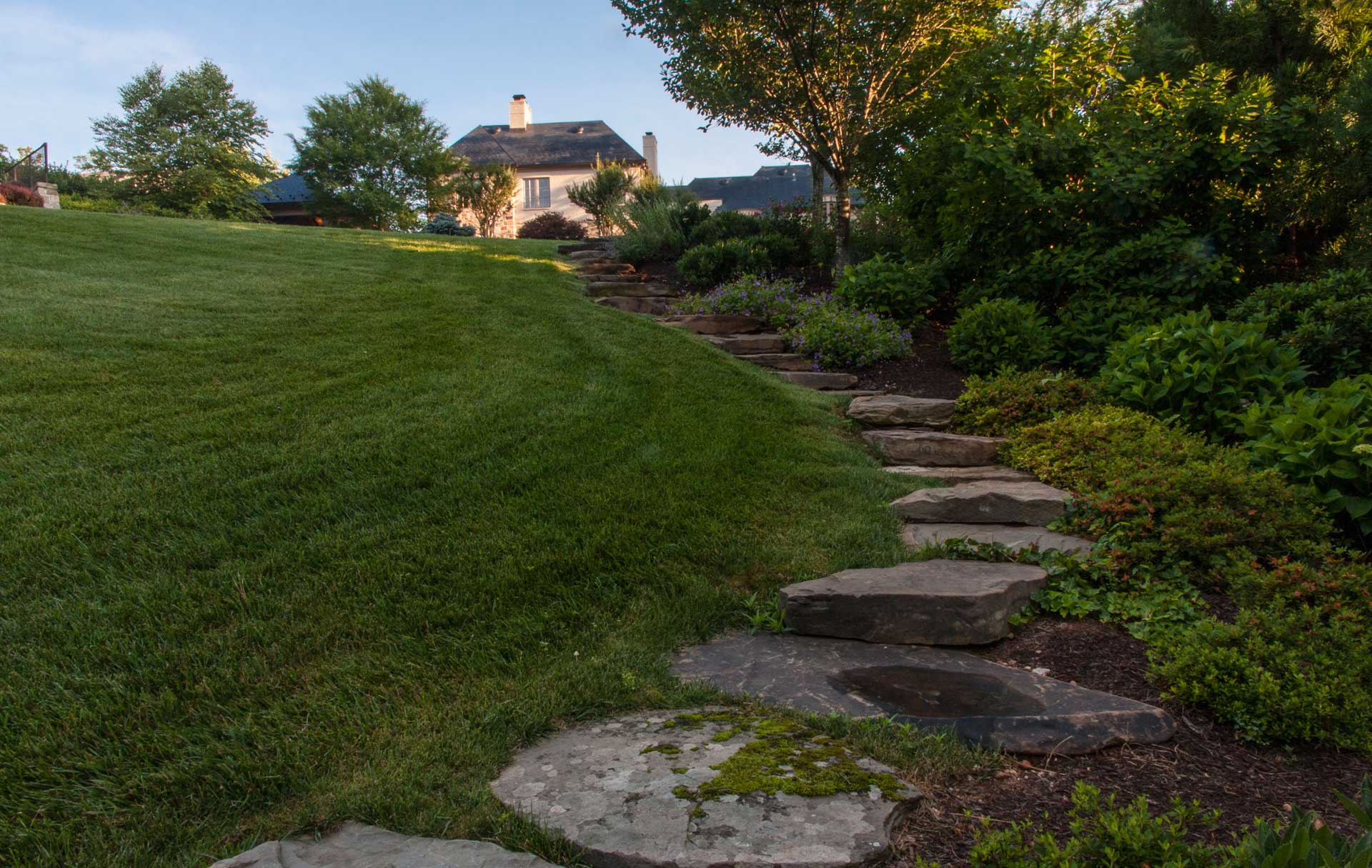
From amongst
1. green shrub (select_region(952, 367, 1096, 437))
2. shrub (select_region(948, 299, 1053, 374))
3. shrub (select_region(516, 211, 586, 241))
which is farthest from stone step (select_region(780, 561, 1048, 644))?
shrub (select_region(516, 211, 586, 241))

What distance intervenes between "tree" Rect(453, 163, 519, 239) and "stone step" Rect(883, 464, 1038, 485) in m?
30.3

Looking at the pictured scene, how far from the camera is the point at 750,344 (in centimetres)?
761

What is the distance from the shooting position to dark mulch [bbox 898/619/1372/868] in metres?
1.91

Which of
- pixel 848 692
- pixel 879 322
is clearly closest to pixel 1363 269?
pixel 879 322

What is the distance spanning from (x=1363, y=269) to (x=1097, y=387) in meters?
1.93

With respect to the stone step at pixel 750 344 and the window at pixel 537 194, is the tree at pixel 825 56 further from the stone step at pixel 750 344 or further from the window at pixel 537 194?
the window at pixel 537 194

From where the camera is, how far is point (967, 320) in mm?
6559

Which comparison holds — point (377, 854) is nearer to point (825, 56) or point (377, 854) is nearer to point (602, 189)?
point (825, 56)

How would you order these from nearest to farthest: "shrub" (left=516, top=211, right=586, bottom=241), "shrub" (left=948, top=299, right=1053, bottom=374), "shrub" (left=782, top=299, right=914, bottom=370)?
"shrub" (left=948, top=299, right=1053, bottom=374), "shrub" (left=782, top=299, right=914, bottom=370), "shrub" (left=516, top=211, right=586, bottom=241)

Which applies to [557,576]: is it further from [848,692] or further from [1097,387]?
[1097,387]

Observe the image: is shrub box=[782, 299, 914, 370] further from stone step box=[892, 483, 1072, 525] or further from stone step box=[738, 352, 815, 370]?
stone step box=[892, 483, 1072, 525]

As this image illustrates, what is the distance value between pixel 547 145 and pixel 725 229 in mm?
30498

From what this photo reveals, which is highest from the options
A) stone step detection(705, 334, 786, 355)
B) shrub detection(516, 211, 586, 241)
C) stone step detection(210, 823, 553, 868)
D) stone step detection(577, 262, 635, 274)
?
shrub detection(516, 211, 586, 241)

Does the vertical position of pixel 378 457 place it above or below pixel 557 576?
above
